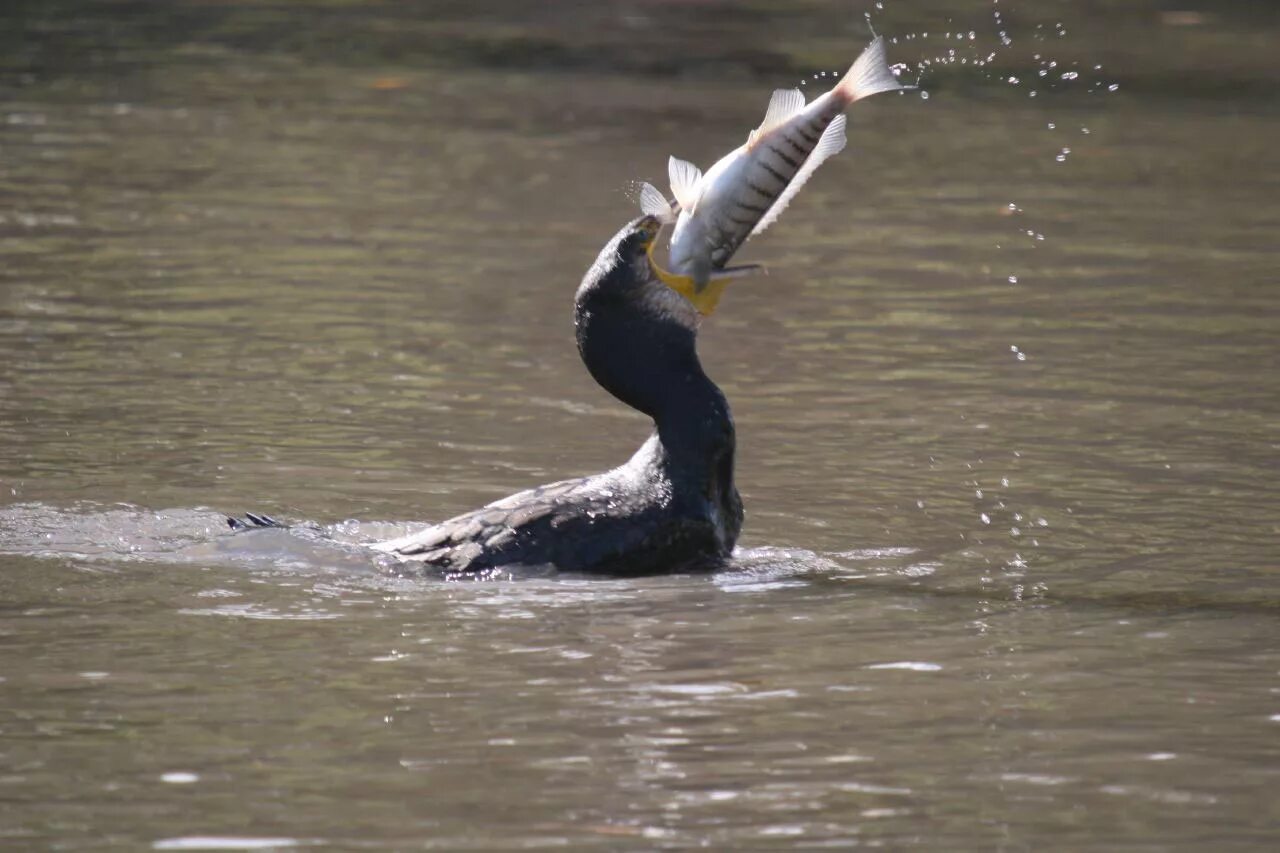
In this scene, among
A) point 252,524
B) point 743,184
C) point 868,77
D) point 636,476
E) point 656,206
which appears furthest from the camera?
point 252,524

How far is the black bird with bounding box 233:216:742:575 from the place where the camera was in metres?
7.34

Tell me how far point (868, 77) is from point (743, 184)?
54 cm

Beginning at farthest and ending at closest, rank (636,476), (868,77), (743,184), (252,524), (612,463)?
1. (612,463)
2. (252,524)
3. (636,476)
4. (743,184)
5. (868,77)

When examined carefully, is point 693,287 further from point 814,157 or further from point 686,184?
point 814,157

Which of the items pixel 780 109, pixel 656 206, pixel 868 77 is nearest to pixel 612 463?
pixel 656 206

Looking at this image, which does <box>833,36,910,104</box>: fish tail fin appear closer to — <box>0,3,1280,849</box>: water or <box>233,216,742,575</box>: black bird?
<box>233,216,742,575</box>: black bird

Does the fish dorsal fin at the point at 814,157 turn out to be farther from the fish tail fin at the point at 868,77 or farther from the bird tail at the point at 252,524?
the bird tail at the point at 252,524

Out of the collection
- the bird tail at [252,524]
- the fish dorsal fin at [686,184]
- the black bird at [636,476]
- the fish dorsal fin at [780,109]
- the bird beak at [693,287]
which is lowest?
the bird tail at [252,524]

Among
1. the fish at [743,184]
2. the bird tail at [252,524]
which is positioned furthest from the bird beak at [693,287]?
the bird tail at [252,524]

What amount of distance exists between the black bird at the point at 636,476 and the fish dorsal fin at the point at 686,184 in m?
0.15

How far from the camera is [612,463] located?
9.38 m

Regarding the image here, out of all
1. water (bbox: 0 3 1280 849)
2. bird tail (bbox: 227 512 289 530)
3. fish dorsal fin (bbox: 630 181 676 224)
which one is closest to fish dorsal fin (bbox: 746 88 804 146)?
fish dorsal fin (bbox: 630 181 676 224)

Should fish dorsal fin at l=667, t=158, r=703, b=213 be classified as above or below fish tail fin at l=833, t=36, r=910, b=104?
below

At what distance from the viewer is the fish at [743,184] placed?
283 inches
